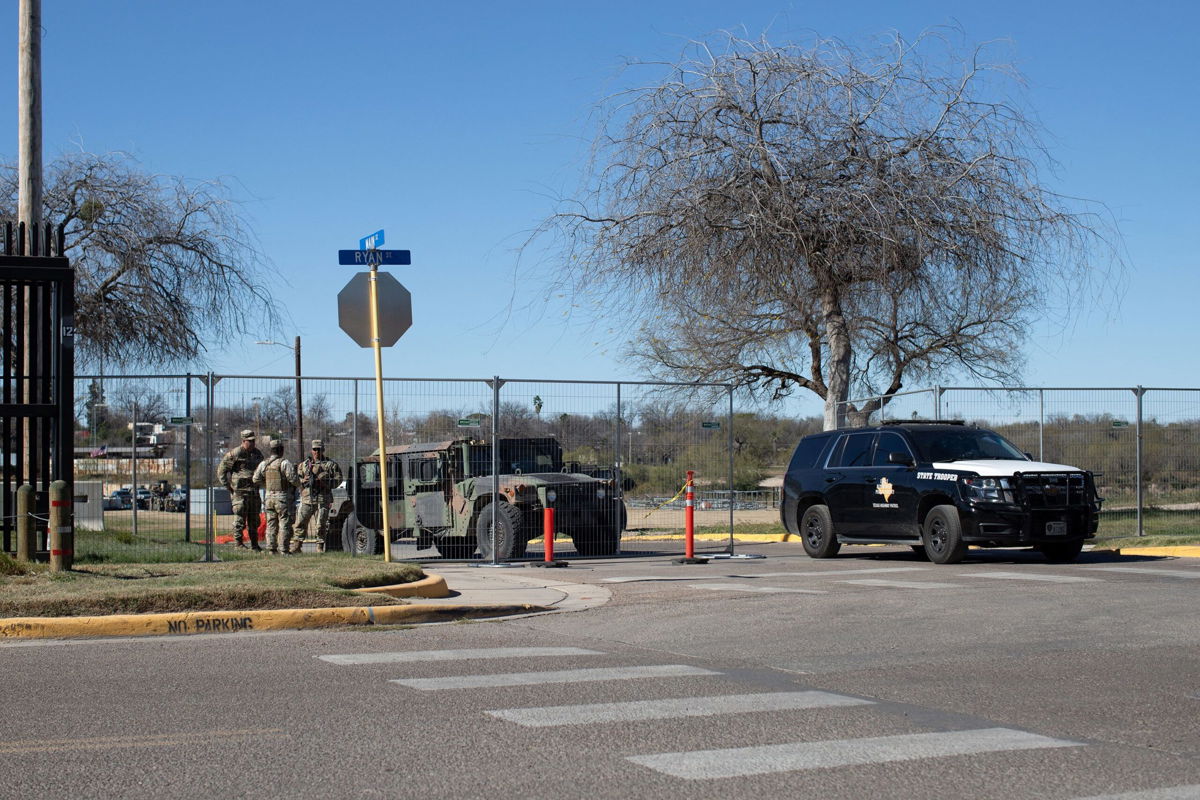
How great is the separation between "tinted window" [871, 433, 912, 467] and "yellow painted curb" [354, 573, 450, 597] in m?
7.24

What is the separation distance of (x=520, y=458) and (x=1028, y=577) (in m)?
7.17

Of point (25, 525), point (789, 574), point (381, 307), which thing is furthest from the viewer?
point (789, 574)

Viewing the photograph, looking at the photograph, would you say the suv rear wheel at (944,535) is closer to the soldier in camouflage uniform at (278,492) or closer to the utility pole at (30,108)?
the soldier in camouflage uniform at (278,492)

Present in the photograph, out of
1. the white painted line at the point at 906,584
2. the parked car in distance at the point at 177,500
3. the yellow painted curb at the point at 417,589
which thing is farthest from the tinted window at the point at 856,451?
the parked car in distance at the point at 177,500

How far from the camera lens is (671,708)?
6883mm

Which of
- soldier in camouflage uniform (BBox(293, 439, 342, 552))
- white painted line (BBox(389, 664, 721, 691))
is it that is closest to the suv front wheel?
soldier in camouflage uniform (BBox(293, 439, 342, 552))

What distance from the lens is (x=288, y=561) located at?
13.8 meters

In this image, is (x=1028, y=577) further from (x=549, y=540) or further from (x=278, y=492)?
(x=278, y=492)

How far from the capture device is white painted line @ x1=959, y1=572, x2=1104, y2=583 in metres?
14.0

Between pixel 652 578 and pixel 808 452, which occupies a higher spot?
pixel 808 452

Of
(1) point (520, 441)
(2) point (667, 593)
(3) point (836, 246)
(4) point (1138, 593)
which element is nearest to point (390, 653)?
(2) point (667, 593)

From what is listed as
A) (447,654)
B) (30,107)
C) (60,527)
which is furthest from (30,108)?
(447,654)

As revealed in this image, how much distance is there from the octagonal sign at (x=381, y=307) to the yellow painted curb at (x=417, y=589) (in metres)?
3.12

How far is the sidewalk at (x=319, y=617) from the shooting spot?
9789 mm
